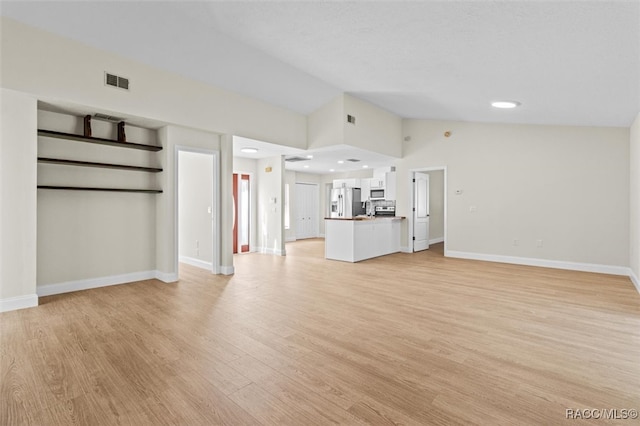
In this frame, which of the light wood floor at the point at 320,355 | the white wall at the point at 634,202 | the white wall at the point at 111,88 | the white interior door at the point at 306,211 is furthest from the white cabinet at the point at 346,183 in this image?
the white wall at the point at 634,202

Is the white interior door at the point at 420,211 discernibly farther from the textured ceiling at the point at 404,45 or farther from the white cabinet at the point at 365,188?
the textured ceiling at the point at 404,45

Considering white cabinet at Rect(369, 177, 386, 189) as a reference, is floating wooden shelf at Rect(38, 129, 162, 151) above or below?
above

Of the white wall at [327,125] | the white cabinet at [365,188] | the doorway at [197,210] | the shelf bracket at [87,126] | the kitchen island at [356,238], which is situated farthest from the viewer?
the white cabinet at [365,188]

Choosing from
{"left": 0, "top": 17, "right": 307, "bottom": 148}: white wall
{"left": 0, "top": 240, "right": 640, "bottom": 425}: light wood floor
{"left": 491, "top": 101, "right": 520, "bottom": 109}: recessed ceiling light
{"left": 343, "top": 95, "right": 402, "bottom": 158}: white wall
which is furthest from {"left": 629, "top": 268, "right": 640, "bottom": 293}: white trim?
{"left": 0, "top": 17, "right": 307, "bottom": 148}: white wall

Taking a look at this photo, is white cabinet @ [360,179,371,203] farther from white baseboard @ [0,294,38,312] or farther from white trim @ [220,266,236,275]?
white baseboard @ [0,294,38,312]

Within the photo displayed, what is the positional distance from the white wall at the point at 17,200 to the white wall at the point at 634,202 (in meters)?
7.99

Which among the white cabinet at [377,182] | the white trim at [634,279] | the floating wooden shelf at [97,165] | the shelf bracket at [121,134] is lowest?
the white trim at [634,279]

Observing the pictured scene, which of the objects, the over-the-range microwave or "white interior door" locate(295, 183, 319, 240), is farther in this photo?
"white interior door" locate(295, 183, 319, 240)

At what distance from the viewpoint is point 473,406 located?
1.94 metres

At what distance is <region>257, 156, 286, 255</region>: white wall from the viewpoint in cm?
800

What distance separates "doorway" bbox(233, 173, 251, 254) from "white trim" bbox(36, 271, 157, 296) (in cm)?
319

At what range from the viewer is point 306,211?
464 inches

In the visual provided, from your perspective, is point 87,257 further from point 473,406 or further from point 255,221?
point 473,406

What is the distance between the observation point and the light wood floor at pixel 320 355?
6.30 feet
